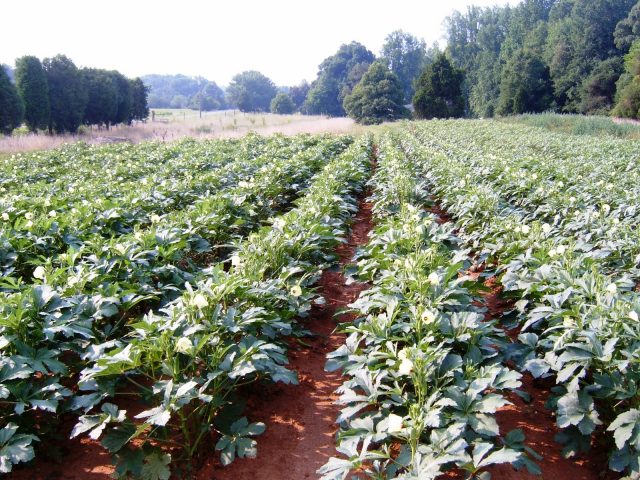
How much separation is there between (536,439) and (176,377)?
6.93 ft

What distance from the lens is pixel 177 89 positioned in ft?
410

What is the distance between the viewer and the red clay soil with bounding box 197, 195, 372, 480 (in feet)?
8.60

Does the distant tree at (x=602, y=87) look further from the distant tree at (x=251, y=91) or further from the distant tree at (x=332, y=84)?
the distant tree at (x=251, y=91)

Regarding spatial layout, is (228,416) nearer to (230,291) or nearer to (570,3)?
(230,291)

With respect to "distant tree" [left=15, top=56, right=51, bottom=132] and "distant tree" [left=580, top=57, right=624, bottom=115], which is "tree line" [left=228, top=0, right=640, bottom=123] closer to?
"distant tree" [left=580, top=57, right=624, bottom=115]

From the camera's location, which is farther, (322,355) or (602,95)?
(602,95)

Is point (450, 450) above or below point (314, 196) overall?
below

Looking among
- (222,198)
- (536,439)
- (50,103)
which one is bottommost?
(536,439)

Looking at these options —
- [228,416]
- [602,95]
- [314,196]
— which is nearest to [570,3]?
[602,95]

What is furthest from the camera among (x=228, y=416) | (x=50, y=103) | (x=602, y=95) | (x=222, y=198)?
(x=602, y=95)

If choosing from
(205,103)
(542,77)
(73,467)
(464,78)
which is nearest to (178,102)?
(205,103)

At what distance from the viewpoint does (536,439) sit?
2.80m

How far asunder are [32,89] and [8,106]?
Result: 10.1ft

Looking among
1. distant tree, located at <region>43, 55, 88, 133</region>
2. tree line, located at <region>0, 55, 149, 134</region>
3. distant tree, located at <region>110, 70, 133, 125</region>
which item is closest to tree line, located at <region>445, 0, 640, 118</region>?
distant tree, located at <region>110, 70, 133, 125</region>
